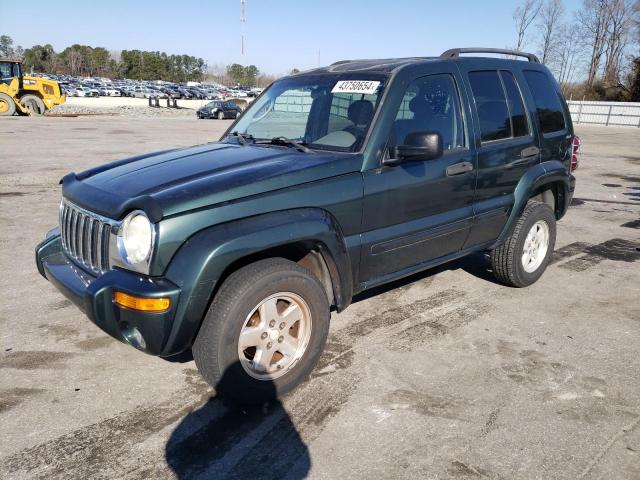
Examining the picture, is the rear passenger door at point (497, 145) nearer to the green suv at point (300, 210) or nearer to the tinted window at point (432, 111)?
the green suv at point (300, 210)

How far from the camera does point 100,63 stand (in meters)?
143

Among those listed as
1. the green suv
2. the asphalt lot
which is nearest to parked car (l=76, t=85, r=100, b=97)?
the asphalt lot

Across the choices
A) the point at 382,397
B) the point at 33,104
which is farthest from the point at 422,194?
the point at 33,104

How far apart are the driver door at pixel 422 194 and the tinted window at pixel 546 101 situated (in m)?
1.15

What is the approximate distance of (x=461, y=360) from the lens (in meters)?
3.68

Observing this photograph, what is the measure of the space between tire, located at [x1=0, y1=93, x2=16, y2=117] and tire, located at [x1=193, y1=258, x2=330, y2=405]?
2788cm

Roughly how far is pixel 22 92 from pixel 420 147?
28903mm

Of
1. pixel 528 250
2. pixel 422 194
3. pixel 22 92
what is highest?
pixel 22 92

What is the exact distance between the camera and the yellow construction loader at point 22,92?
26.0 meters

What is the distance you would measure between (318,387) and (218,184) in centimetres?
137

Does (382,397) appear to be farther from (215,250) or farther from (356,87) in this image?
(356,87)

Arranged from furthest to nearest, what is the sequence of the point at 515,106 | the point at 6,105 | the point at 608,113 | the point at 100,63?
1. the point at 100,63
2. the point at 608,113
3. the point at 6,105
4. the point at 515,106

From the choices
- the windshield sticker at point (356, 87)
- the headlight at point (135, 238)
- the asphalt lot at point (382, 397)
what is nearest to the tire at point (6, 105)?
the asphalt lot at point (382, 397)

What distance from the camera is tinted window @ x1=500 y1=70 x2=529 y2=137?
4.53 meters
